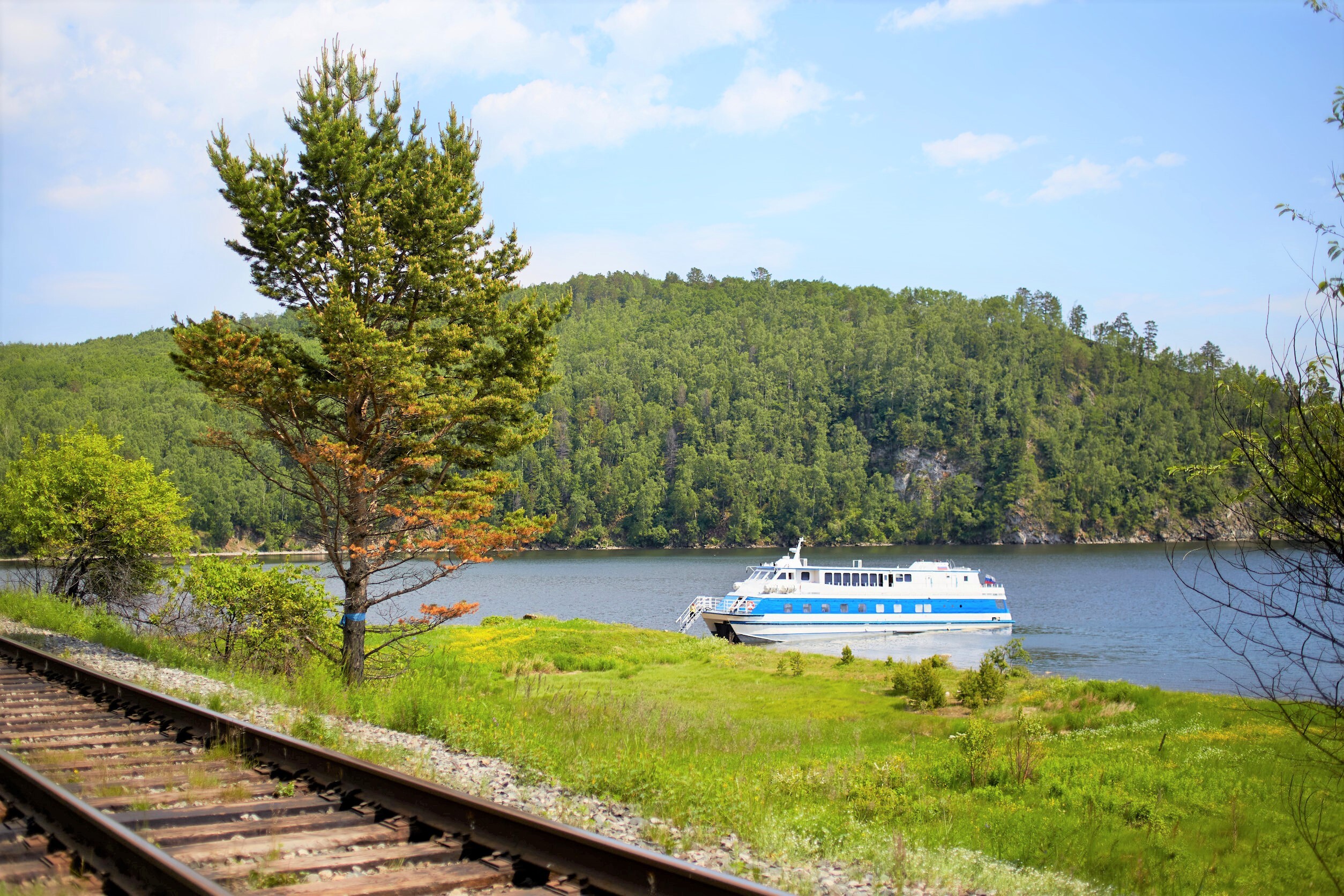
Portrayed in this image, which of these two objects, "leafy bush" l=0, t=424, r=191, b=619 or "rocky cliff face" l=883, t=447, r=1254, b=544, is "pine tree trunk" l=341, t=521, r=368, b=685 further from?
"rocky cliff face" l=883, t=447, r=1254, b=544

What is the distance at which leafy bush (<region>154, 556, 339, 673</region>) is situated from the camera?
1736 cm

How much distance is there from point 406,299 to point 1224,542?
446ft

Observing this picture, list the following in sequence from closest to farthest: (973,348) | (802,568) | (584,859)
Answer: (584,859) < (802,568) < (973,348)

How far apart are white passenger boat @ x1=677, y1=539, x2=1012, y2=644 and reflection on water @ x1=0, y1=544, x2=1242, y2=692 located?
1040 mm

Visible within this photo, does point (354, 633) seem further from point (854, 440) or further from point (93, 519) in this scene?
point (854, 440)

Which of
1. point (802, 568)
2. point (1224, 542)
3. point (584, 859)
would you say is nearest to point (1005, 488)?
point (1224, 542)

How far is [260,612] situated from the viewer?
17.7 meters

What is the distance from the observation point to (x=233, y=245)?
16562 millimetres

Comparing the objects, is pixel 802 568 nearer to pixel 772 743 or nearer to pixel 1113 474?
pixel 772 743

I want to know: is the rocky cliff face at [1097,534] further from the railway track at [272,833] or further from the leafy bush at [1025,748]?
the railway track at [272,833]

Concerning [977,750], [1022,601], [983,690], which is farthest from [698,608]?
[977,750]

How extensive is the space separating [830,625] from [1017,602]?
23.9m

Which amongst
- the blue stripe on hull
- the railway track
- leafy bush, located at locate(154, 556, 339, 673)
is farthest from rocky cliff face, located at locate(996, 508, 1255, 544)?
the railway track

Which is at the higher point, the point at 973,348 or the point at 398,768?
the point at 973,348
